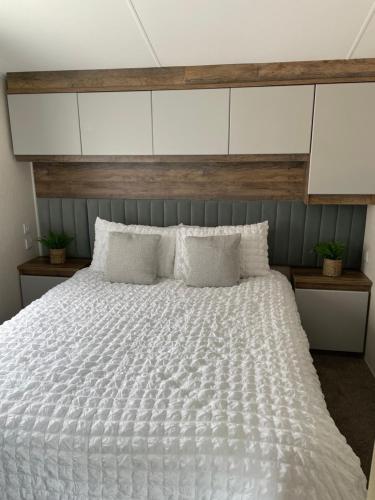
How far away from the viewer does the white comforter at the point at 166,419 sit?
1.10 meters

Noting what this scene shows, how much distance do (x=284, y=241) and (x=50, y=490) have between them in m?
2.32

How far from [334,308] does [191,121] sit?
170cm

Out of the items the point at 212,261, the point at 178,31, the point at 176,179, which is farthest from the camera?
the point at 176,179

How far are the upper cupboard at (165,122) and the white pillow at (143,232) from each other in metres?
0.55

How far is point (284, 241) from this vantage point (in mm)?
2959

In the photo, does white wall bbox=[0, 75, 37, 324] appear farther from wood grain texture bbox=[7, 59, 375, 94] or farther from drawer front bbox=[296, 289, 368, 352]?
drawer front bbox=[296, 289, 368, 352]

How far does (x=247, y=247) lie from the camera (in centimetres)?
264

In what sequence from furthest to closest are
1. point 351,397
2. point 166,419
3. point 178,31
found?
point 351,397
point 178,31
point 166,419

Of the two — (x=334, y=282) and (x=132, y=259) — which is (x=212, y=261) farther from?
(x=334, y=282)

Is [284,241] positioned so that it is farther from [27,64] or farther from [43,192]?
[27,64]

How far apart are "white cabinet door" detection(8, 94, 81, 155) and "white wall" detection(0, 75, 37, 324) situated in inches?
3.5

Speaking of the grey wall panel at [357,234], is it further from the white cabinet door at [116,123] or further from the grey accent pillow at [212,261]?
the white cabinet door at [116,123]

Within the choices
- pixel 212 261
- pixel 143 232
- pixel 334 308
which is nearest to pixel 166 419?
pixel 212 261

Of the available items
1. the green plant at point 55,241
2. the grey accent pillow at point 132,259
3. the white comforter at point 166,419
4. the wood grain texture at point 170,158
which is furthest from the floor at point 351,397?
the green plant at point 55,241
